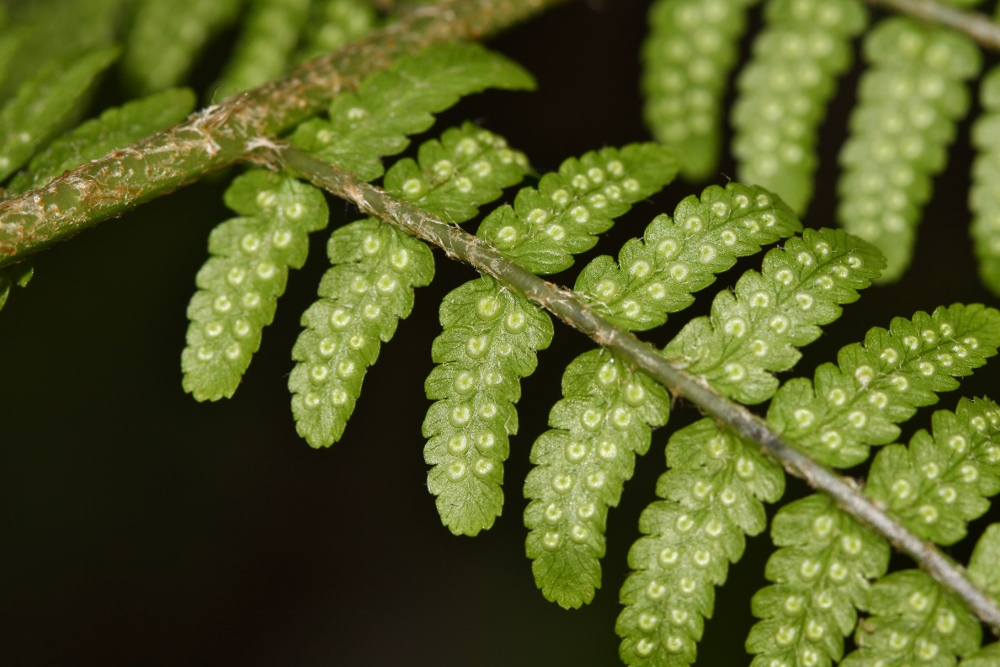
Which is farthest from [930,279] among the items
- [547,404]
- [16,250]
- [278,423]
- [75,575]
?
[75,575]

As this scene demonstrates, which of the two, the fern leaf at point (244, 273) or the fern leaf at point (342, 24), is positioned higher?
the fern leaf at point (342, 24)

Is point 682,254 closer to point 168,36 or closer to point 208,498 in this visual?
point 168,36

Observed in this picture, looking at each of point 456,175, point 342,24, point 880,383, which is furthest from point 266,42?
point 880,383

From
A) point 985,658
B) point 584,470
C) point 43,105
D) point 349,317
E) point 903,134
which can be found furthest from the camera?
point 903,134

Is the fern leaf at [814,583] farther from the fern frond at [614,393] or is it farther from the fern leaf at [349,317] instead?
the fern leaf at [349,317]

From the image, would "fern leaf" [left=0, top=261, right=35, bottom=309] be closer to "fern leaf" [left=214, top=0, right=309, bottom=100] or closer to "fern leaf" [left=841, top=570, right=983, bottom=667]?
"fern leaf" [left=214, top=0, right=309, bottom=100]

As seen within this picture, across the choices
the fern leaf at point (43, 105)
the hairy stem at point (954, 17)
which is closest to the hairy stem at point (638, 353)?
the fern leaf at point (43, 105)

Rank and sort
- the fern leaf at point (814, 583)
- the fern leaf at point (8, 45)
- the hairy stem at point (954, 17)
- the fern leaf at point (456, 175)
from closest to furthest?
the fern leaf at point (814, 583) → the fern leaf at point (456, 175) → the fern leaf at point (8, 45) → the hairy stem at point (954, 17)
